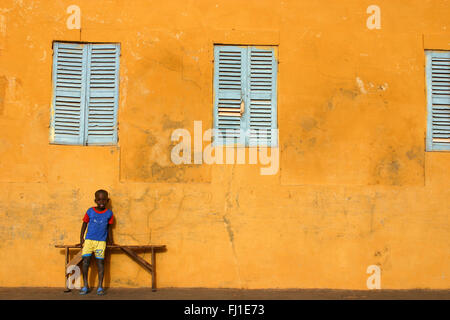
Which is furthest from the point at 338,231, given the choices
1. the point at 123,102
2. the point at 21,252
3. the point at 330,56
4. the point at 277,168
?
the point at 21,252

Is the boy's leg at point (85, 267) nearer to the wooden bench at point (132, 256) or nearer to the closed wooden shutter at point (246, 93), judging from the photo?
the wooden bench at point (132, 256)

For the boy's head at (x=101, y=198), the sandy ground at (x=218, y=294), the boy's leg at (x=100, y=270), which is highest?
the boy's head at (x=101, y=198)

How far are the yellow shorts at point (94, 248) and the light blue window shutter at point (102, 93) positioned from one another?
129 cm

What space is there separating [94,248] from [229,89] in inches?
105

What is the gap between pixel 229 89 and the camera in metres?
6.84

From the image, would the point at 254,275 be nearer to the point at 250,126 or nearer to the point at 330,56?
the point at 250,126

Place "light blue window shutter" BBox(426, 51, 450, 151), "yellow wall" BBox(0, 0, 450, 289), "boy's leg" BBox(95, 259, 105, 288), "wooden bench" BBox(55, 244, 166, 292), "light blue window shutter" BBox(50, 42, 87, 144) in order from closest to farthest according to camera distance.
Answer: "boy's leg" BBox(95, 259, 105, 288) → "wooden bench" BBox(55, 244, 166, 292) → "yellow wall" BBox(0, 0, 450, 289) → "light blue window shutter" BBox(50, 42, 87, 144) → "light blue window shutter" BBox(426, 51, 450, 151)

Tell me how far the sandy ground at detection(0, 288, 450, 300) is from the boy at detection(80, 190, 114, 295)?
28cm

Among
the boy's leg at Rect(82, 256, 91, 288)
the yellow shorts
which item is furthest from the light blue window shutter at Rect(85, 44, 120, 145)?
the boy's leg at Rect(82, 256, 91, 288)

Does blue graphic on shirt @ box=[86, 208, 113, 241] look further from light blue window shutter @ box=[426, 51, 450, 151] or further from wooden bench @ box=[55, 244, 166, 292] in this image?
light blue window shutter @ box=[426, 51, 450, 151]

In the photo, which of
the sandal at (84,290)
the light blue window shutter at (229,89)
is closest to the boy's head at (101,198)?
the sandal at (84,290)

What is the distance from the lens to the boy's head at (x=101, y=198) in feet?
20.9

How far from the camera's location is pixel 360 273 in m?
6.62

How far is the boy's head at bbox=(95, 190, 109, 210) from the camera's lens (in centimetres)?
638
